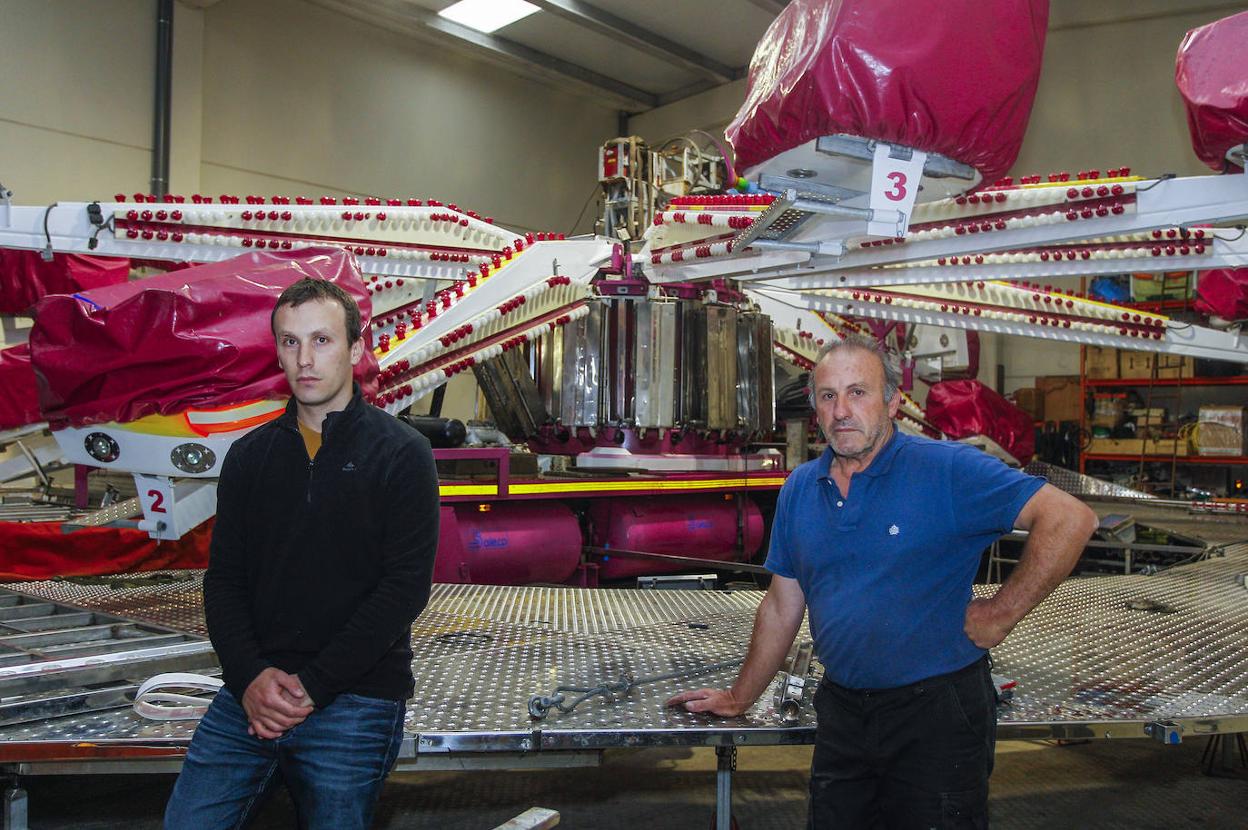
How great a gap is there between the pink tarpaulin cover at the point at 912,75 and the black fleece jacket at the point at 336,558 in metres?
1.56

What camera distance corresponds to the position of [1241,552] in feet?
20.5

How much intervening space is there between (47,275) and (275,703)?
19.0 ft

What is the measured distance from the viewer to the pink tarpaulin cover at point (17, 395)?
17.9ft

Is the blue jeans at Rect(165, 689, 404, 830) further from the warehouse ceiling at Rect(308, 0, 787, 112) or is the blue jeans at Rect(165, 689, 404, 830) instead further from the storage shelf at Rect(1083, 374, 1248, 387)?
the warehouse ceiling at Rect(308, 0, 787, 112)

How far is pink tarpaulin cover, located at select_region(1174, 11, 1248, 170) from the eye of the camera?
3.06 meters

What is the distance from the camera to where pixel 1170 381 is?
35.1 ft

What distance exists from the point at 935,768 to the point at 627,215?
563cm

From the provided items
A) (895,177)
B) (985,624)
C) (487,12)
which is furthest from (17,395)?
(487,12)

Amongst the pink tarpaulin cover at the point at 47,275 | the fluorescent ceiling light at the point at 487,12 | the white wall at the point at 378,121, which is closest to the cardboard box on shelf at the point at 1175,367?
the fluorescent ceiling light at the point at 487,12

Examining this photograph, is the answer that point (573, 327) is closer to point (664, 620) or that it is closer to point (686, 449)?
point (686, 449)

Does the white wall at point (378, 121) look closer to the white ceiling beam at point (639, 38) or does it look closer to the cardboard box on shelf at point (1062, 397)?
the white ceiling beam at point (639, 38)

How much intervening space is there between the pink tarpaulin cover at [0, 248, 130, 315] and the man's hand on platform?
528 cm

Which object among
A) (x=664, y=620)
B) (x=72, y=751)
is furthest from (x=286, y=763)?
(x=664, y=620)

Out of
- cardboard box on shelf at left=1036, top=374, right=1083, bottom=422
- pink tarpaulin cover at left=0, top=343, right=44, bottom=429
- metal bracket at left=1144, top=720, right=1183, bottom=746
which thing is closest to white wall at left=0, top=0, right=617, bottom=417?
pink tarpaulin cover at left=0, top=343, right=44, bottom=429
